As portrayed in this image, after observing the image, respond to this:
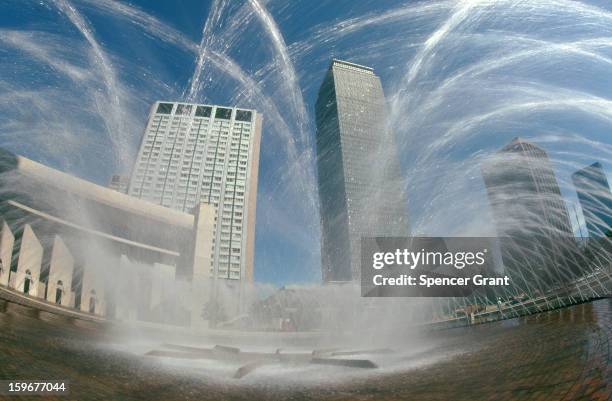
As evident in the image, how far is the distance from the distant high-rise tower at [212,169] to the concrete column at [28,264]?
52303 mm

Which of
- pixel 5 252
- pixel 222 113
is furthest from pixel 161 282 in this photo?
pixel 222 113

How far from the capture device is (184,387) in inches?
234

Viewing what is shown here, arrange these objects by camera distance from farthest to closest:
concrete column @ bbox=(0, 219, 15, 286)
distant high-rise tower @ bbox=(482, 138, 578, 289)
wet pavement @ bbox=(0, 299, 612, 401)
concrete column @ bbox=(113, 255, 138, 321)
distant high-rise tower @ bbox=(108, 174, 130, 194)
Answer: distant high-rise tower @ bbox=(108, 174, 130, 194), distant high-rise tower @ bbox=(482, 138, 578, 289), concrete column @ bbox=(113, 255, 138, 321), concrete column @ bbox=(0, 219, 15, 286), wet pavement @ bbox=(0, 299, 612, 401)

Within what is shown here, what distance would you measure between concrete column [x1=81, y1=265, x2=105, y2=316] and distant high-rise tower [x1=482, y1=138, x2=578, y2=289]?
51.7 meters

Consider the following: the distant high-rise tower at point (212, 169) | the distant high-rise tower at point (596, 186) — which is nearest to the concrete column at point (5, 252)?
the distant high-rise tower at point (212, 169)

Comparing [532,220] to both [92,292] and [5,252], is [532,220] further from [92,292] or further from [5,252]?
[5,252]

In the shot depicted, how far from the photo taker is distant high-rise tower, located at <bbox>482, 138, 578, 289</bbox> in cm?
5072

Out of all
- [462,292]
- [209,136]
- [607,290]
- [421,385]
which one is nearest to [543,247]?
[462,292]

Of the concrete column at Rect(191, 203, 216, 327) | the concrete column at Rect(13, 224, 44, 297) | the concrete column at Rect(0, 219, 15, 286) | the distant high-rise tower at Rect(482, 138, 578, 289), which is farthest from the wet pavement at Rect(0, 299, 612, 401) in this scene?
the concrete column at Rect(191, 203, 216, 327)

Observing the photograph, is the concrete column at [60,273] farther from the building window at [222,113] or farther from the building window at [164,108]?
the building window at [222,113]

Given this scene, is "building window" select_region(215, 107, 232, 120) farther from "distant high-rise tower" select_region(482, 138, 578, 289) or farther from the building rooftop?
"distant high-rise tower" select_region(482, 138, 578, 289)

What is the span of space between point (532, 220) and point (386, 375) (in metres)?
61.1

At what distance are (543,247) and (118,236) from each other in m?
70.7

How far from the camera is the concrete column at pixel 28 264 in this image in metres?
30.6
